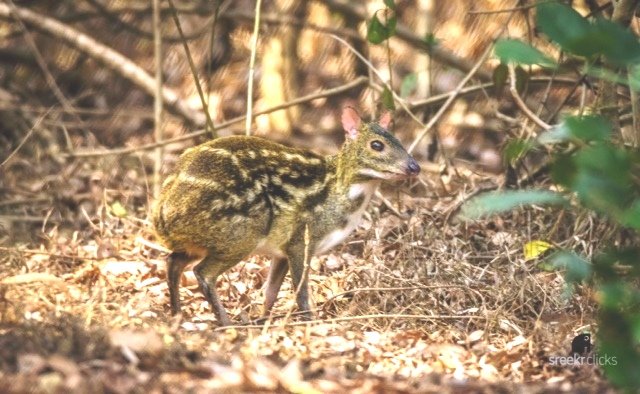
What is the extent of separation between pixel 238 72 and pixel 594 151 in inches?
394

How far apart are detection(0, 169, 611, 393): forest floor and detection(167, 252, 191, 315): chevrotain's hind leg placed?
17cm

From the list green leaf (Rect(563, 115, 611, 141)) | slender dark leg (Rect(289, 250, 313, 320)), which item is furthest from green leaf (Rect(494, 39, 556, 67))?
slender dark leg (Rect(289, 250, 313, 320))

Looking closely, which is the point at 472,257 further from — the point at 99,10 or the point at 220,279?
the point at 99,10

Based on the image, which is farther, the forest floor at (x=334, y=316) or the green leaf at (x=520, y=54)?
the forest floor at (x=334, y=316)

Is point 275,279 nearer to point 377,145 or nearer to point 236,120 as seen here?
point 377,145

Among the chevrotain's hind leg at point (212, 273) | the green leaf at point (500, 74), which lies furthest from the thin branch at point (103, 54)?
the chevrotain's hind leg at point (212, 273)

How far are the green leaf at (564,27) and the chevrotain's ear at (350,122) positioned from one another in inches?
141

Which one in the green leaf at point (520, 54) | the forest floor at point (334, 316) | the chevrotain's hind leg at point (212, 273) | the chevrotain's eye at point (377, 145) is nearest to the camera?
the green leaf at point (520, 54)

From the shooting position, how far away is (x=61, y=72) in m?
12.9

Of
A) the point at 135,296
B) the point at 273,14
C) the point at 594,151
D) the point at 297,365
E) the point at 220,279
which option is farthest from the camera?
the point at 273,14

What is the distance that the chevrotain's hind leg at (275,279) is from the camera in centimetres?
738

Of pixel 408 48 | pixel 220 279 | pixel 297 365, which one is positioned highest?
pixel 408 48

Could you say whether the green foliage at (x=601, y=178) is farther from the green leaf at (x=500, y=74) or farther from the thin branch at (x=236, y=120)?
the thin branch at (x=236, y=120)

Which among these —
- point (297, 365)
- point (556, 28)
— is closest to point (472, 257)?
point (297, 365)
